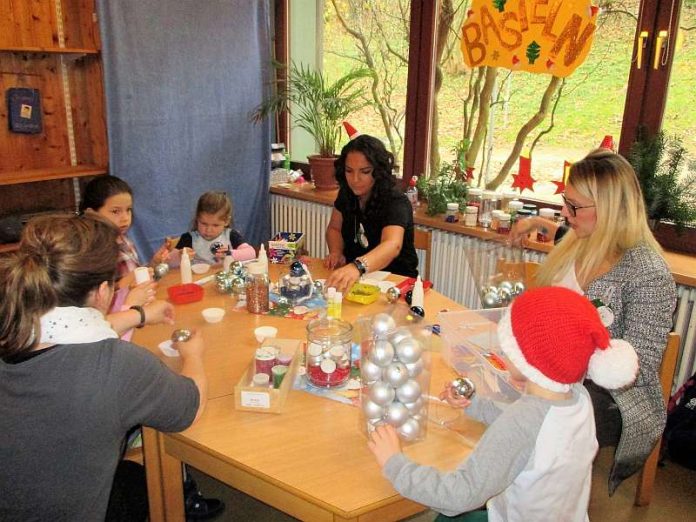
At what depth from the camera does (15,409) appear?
112 centimetres

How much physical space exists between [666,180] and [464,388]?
1646mm

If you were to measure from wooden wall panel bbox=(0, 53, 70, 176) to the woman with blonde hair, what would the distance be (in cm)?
278

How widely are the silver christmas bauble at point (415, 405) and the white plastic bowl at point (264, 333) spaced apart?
64 centimetres

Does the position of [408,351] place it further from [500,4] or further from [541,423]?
[500,4]

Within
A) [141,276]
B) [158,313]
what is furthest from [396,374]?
[141,276]

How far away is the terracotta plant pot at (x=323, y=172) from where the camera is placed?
3820 millimetres

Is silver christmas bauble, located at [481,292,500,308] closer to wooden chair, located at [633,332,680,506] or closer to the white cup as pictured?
wooden chair, located at [633,332,680,506]

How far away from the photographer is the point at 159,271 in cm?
242

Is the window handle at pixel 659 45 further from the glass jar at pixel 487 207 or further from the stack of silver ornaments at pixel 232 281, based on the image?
the stack of silver ornaments at pixel 232 281

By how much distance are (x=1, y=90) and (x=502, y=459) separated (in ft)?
10.3

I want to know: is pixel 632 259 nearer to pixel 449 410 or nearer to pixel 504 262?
pixel 504 262

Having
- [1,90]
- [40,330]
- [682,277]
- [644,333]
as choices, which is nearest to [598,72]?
[682,277]

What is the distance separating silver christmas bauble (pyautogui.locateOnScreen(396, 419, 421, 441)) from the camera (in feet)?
4.35

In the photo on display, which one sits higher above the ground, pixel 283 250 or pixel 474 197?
pixel 474 197
